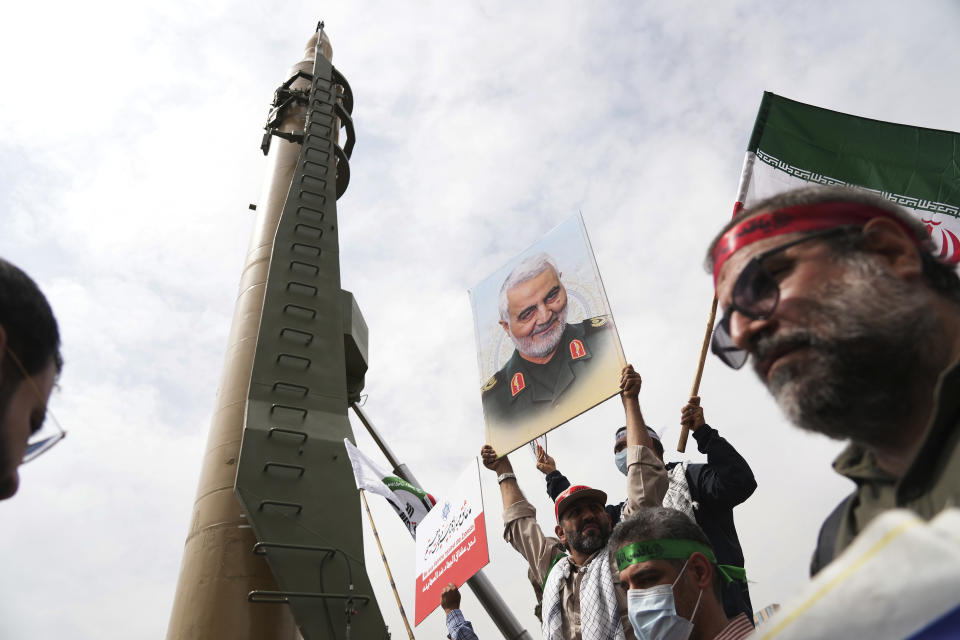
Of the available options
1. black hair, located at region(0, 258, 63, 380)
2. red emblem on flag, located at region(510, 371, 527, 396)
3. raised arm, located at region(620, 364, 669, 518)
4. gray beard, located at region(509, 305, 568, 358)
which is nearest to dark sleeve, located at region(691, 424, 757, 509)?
raised arm, located at region(620, 364, 669, 518)

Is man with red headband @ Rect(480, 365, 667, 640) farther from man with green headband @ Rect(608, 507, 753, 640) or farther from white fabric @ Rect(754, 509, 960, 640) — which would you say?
white fabric @ Rect(754, 509, 960, 640)

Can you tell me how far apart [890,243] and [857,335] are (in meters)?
0.38

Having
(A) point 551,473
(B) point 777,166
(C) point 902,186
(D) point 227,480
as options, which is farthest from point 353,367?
(C) point 902,186

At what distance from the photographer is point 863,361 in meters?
1.65

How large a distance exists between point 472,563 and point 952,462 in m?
4.31

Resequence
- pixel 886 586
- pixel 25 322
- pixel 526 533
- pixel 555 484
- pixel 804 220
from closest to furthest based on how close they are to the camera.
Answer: pixel 886 586 → pixel 25 322 → pixel 804 220 → pixel 526 533 → pixel 555 484

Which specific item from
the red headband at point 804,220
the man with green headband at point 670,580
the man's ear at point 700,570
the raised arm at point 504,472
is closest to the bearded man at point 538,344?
the raised arm at point 504,472

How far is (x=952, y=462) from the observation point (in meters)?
1.39

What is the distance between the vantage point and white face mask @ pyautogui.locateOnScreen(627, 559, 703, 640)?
351cm

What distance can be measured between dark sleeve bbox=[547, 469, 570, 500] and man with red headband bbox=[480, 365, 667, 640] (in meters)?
0.52

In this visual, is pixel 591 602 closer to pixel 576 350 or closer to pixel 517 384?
pixel 576 350

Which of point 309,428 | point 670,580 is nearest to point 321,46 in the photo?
point 309,428

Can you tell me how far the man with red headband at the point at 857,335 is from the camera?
1596 millimetres

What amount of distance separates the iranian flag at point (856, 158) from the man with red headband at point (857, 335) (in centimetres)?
427
